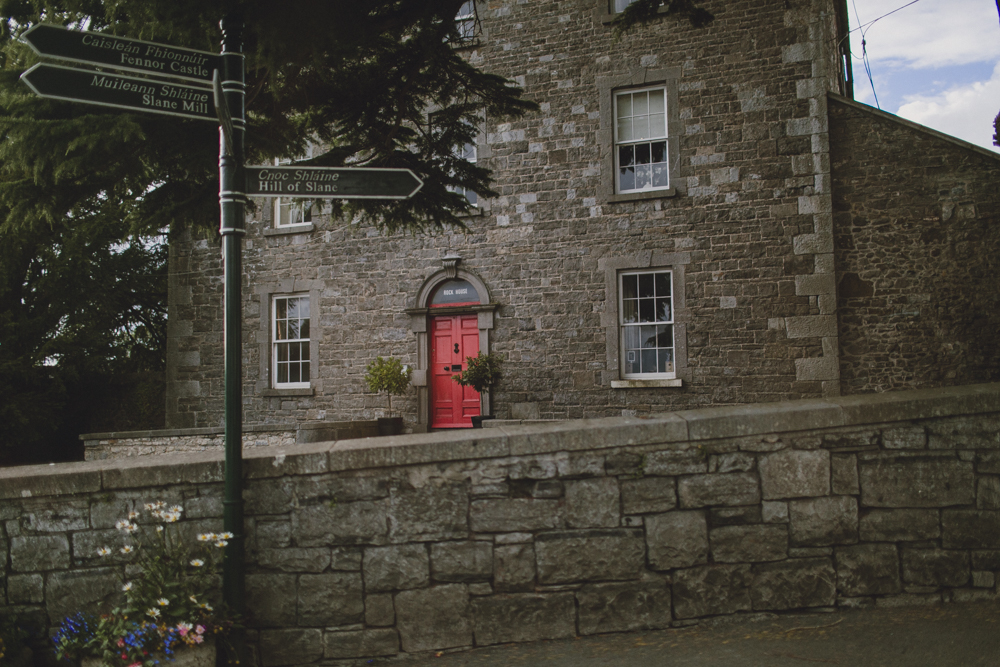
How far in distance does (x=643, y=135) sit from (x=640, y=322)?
3210mm

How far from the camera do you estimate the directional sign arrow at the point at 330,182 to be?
388cm

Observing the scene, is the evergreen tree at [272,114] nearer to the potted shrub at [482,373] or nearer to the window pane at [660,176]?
the potted shrub at [482,373]

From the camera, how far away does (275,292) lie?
552 inches

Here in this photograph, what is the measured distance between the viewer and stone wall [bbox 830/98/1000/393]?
1045 centimetres

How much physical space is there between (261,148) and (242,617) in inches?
145

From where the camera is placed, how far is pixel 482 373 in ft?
39.1

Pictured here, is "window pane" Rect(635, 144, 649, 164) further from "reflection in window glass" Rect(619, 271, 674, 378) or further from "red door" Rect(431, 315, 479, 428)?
"red door" Rect(431, 315, 479, 428)

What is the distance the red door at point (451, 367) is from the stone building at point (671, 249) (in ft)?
0.12

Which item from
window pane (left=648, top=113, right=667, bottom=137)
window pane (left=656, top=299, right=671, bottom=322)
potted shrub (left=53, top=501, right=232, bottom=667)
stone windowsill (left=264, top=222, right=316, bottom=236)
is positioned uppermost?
window pane (left=648, top=113, right=667, bottom=137)

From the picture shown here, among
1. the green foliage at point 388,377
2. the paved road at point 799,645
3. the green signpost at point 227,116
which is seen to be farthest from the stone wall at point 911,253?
the green signpost at point 227,116

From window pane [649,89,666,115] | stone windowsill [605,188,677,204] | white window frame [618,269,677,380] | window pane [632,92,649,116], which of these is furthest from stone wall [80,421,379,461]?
window pane [649,89,666,115]

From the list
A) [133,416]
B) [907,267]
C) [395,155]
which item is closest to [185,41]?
[395,155]

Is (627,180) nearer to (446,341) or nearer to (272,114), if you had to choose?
(446,341)

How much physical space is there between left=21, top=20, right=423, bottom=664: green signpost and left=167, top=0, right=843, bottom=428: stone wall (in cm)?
634
